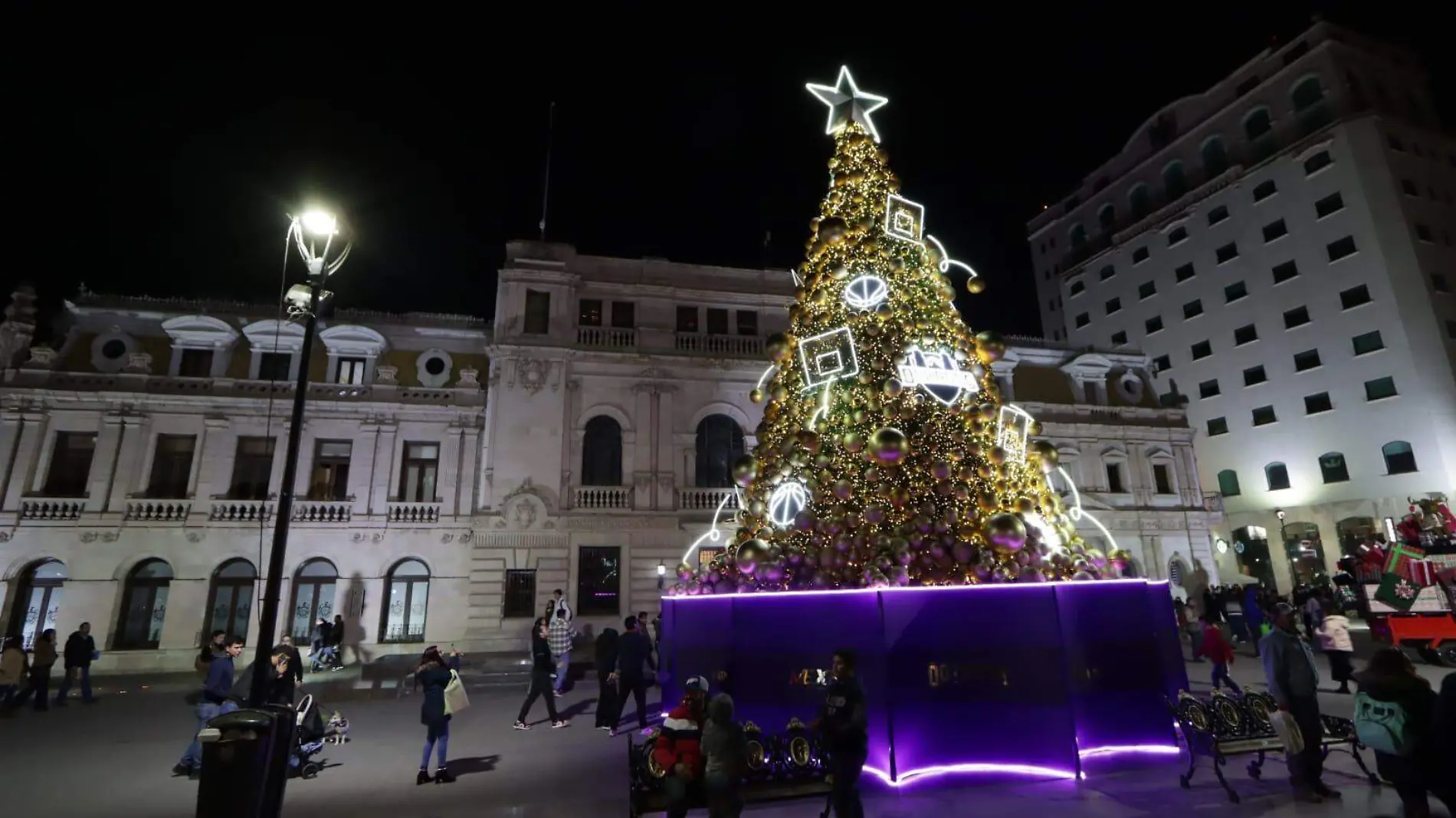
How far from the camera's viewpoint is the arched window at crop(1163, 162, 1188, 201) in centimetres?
4262

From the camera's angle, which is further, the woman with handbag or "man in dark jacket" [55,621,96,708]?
"man in dark jacket" [55,621,96,708]

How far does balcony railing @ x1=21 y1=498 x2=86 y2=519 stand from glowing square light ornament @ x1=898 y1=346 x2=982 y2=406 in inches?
993

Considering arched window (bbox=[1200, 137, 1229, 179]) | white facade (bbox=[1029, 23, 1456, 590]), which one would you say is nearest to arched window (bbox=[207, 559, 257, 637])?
white facade (bbox=[1029, 23, 1456, 590])

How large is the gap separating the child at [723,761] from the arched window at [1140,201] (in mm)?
50973

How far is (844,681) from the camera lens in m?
6.27

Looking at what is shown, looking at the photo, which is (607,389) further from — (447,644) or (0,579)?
(0,579)

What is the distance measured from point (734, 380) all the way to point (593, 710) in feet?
44.2

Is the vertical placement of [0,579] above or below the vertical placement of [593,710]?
above

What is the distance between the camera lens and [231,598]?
822 inches

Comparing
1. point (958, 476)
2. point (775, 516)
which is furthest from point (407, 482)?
point (958, 476)

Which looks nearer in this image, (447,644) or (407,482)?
(447,644)

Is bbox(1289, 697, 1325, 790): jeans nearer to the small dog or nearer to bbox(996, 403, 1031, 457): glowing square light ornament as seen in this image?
bbox(996, 403, 1031, 457): glowing square light ornament

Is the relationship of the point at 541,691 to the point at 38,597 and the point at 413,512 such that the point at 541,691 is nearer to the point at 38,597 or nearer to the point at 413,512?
the point at 413,512

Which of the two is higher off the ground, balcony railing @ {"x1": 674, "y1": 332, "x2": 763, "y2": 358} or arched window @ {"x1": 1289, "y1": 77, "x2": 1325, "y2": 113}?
arched window @ {"x1": 1289, "y1": 77, "x2": 1325, "y2": 113}
